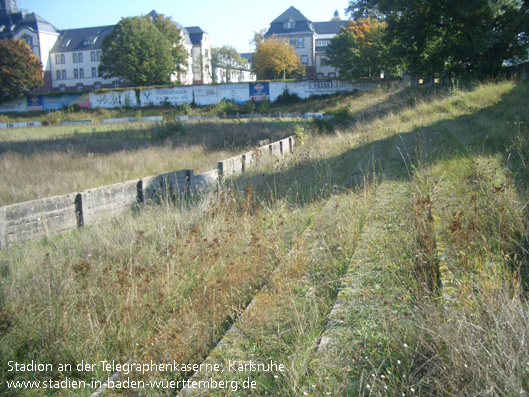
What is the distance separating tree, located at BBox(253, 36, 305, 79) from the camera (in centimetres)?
6425

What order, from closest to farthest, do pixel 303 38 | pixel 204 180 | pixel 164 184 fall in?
pixel 164 184, pixel 204 180, pixel 303 38

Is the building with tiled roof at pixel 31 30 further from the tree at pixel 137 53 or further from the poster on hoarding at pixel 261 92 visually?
the poster on hoarding at pixel 261 92

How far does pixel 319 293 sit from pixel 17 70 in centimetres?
7080

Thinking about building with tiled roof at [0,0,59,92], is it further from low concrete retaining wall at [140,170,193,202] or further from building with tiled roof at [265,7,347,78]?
low concrete retaining wall at [140,170,193,202]

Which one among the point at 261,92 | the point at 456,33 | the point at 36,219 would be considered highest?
the point at 261,92

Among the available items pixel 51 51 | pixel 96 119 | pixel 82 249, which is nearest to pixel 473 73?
pixel 82 249

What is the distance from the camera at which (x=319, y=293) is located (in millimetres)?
3801

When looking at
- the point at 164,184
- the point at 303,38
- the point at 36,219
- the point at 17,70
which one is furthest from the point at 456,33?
the point at 17,70

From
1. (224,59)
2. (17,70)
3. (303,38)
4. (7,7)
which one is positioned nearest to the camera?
(17,70)

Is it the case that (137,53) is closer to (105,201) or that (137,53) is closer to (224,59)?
(224,59)

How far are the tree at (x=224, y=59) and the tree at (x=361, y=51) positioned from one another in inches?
1600

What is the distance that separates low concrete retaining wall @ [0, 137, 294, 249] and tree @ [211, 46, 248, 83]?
3211 inches

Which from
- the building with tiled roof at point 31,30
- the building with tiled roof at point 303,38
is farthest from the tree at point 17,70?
the building with tiled roof at point 303,38

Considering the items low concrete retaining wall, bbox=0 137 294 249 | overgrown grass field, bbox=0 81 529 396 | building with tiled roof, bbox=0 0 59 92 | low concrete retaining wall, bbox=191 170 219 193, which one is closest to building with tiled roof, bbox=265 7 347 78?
building with tiled roof, bbox=0 0 59 92
